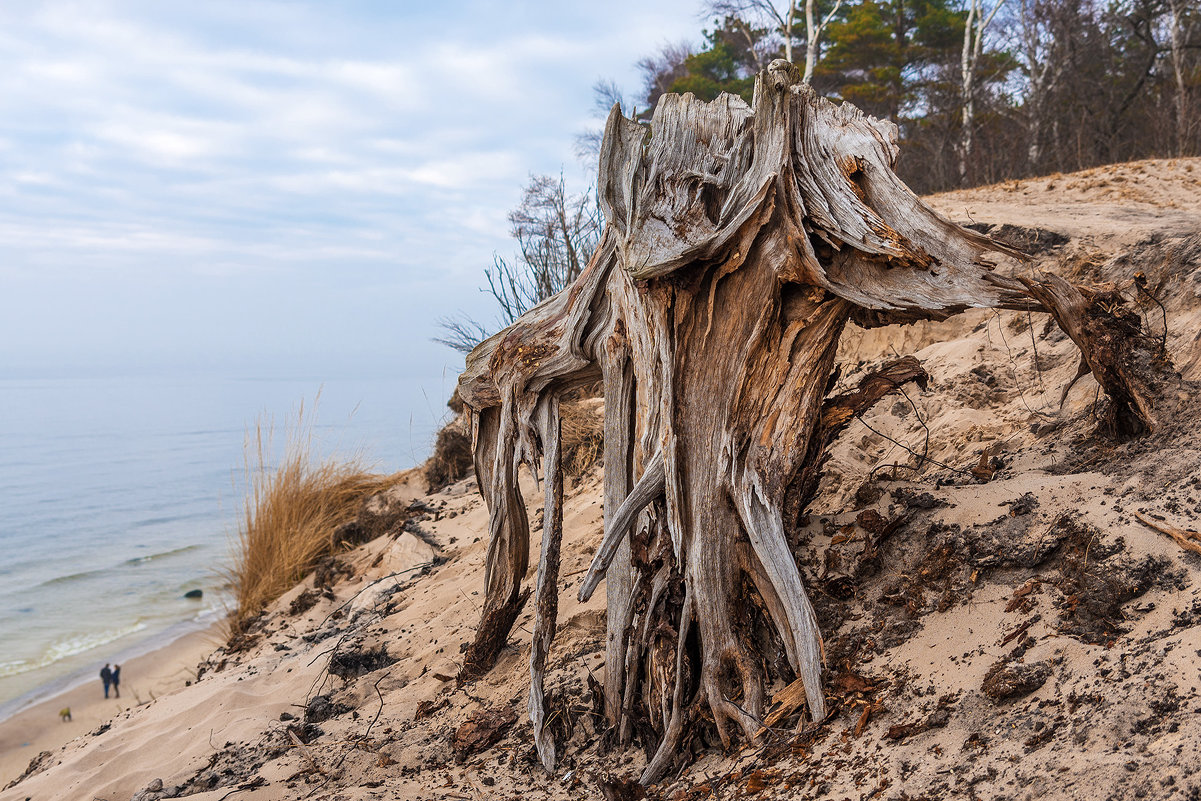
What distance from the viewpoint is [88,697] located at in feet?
20.6

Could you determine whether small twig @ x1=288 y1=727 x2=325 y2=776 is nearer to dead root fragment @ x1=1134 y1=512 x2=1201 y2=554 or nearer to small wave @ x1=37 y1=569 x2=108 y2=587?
dead root fragment @ x1=1134 y1=512 x2=1201 y2=554

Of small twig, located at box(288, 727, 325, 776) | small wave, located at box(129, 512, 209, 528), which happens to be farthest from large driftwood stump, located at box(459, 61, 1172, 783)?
small wave, located at box(129, 512, 209, 528)

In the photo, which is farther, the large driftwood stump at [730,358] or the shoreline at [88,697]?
the shoreline at [88,697]

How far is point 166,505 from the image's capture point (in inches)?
536

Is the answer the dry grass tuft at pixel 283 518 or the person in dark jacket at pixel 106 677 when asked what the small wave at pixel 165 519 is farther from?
the person in dark jacket at pixel 106 677

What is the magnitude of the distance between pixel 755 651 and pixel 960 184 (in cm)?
1349

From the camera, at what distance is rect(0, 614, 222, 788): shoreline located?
554 cm

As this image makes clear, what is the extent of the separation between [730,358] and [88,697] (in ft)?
20.9

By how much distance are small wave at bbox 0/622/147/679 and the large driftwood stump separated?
655 cm

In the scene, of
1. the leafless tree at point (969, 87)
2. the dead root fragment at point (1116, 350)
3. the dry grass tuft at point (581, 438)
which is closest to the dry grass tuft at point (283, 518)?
the dry grass tuft at point (581, 438)

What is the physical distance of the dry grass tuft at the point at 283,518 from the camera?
6.69m

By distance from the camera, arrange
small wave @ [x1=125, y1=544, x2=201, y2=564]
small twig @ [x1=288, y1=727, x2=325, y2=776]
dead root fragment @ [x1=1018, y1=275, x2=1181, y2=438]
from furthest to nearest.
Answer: small wave @ [x1=125, y1=544, x2=201, y2=564] → small twig @ [x1=288, y1=727, x2=325, y2=776] → dead root fragment @ [x1=1018, y1=275, x2=1181, y2=438]

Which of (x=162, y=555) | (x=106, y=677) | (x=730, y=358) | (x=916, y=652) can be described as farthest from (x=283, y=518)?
(x=916, y=652)

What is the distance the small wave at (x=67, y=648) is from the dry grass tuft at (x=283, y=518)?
187 centimetres
